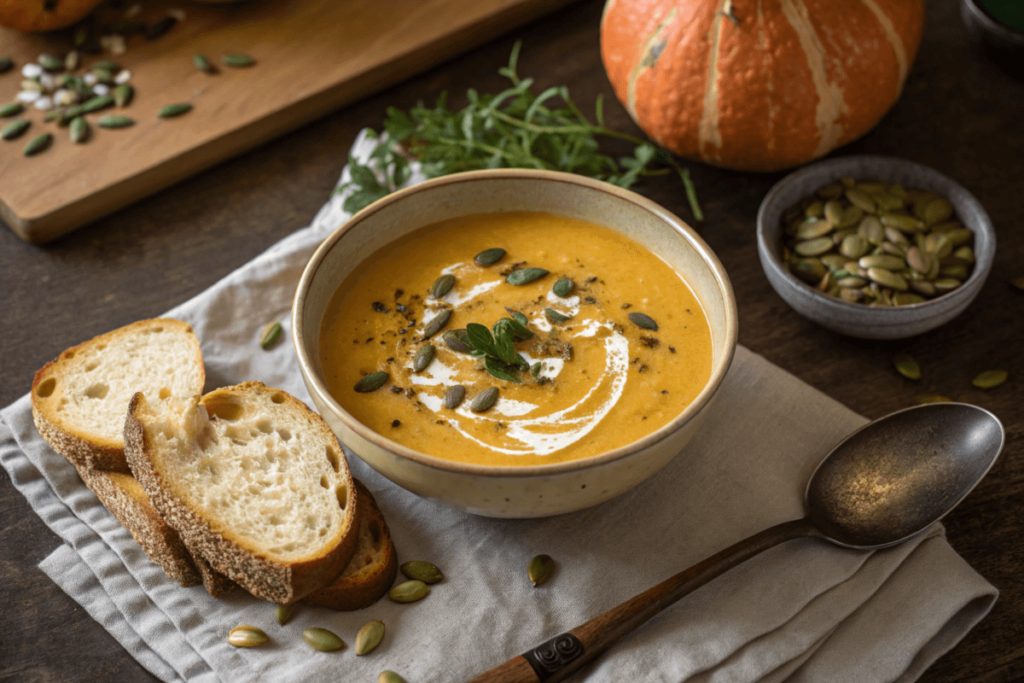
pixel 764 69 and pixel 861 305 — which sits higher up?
pixel 764 69

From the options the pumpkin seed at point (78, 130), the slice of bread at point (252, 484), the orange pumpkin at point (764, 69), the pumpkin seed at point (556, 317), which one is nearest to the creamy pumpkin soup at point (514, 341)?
the pumpkin seed at point (556, 317)

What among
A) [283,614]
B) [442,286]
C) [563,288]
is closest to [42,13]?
[442,286]

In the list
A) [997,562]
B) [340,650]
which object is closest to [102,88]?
[340,650]

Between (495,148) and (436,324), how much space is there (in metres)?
0.85

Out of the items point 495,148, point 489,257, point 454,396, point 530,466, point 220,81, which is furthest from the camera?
point 220,81

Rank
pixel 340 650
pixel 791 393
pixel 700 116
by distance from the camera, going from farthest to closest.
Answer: pixel 700 116 < pixel 791 393 < pixel 340 650

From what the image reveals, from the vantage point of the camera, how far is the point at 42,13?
2.96m

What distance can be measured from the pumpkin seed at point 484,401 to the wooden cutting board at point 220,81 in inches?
60.3

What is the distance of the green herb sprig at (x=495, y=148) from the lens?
2.46m

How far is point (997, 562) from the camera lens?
5.93 ft

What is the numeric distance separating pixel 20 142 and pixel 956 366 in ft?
9.63

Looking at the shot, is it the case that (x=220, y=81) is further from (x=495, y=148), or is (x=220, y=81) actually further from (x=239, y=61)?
→ (x=495, y=148)

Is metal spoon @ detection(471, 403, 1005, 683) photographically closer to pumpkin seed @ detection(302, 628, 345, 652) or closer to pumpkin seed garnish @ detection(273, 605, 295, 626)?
pumpkin seed @ detection(302, 628, 345, 652)

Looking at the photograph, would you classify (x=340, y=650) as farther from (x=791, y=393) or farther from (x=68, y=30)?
(x=68, y=30)
